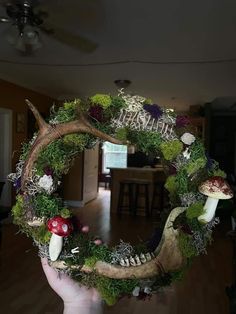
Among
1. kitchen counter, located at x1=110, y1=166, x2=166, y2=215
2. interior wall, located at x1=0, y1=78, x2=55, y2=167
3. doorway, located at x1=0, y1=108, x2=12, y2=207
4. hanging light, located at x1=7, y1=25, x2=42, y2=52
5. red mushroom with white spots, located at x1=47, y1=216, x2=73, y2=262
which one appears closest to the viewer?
red mushroom with white spots, located at x1=47, y1=216, x2=73, y2=262

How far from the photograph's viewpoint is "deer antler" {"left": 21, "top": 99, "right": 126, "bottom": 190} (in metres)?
1.30

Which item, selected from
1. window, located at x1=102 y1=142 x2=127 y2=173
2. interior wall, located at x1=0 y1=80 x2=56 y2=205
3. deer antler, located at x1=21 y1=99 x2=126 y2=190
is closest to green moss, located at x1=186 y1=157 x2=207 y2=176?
deer antler, located at x1=21 y1=99 x2=126 y2=190

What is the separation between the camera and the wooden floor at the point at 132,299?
2.90 metres

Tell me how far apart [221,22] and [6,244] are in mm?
3711

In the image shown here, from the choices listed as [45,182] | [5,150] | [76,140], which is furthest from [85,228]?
[5,150]

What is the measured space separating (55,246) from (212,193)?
0.59 meters

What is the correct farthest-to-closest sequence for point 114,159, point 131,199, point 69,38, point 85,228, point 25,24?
point 114,159
point 131,199
point 69,38
point 25,24
point 85,228

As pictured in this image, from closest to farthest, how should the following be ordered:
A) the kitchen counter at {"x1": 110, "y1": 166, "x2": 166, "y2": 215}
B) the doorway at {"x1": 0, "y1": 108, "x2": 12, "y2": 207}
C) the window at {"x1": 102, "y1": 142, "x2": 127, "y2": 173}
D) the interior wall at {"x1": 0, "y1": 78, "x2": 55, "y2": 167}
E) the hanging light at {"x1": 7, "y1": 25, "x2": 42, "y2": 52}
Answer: the hanging light at {"x1": 7, "y1": 25, "x2": 42, "y2": 52}
the interior wall at {"x1": 0, "y1": 78, "x2": 55, "y2": 167}
the doorway at {"x1": 0, "y1": 108, "x2": 12, "y2": 207}
the kitchen counter at {"x1": 110, "y1": 166, "x2": 166, "y2": 215}
the window at {"x1": 102, "y1": 142, "x2": 127, "y2": 173}

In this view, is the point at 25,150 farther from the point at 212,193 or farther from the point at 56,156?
the point at 212,193

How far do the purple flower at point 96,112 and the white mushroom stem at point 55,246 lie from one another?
0.47 m

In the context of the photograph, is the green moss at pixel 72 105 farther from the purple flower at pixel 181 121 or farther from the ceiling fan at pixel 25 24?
A: the ceiling fan at pixel 25 24

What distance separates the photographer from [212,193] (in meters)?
1.21

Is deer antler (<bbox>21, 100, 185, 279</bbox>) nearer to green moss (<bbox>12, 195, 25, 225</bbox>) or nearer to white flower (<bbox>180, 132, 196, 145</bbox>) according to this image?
green moss (<bbox>12, 195, 25, 225</bbox>)

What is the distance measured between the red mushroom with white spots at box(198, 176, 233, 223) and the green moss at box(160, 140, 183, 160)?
0.16 m
